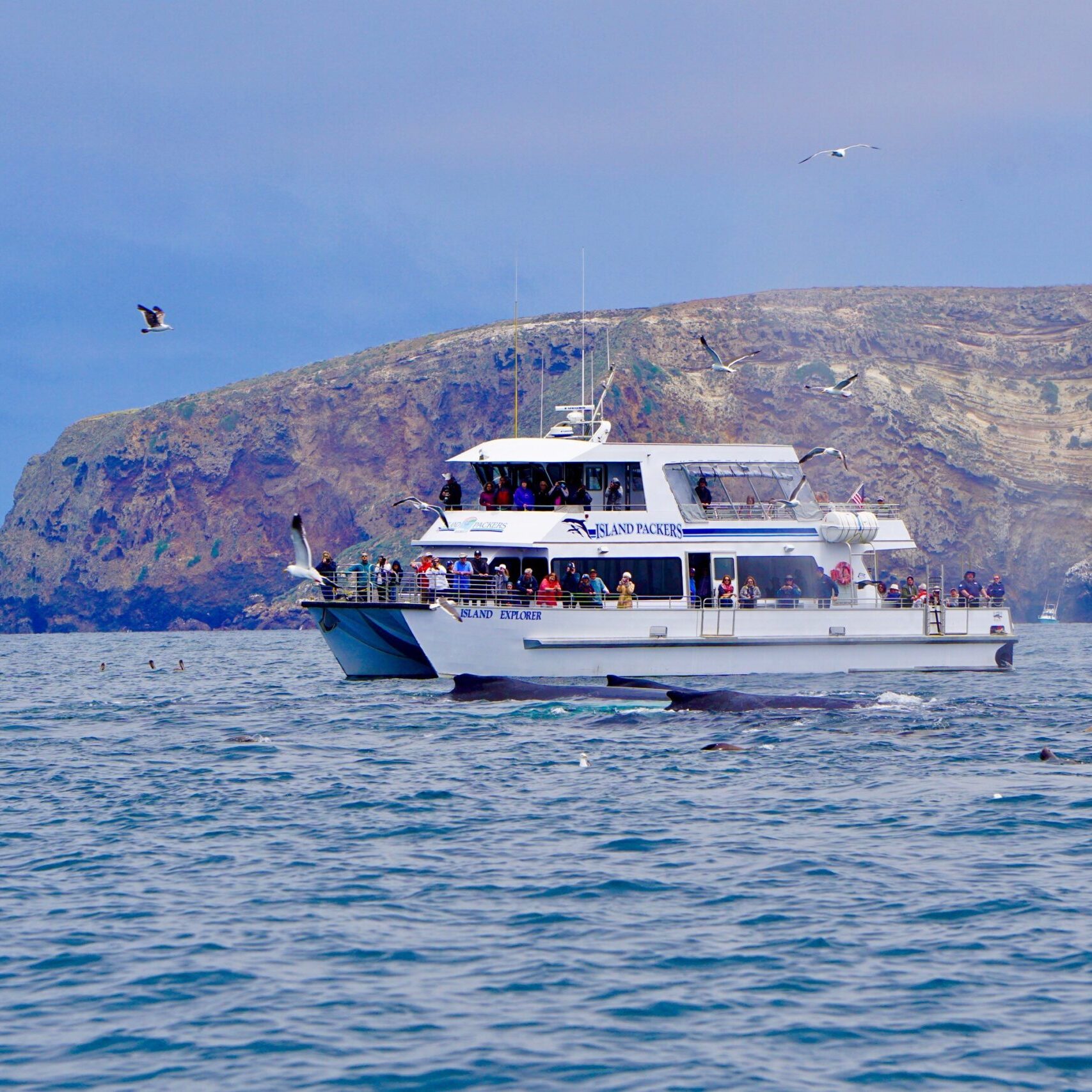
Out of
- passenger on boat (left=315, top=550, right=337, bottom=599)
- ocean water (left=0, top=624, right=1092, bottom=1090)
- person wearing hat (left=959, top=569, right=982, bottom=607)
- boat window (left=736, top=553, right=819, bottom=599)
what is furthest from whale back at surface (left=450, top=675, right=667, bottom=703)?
person wearing hat (left=959, top=569, right=982, bottom=607)

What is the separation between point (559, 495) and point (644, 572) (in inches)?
112

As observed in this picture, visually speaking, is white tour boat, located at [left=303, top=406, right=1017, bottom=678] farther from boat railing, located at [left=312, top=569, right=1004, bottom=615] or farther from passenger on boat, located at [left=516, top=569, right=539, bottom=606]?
passenger on boat, located at [left=516, top=569, right=539, bottom=606]

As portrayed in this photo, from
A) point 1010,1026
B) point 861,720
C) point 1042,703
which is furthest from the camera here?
point 1042,703

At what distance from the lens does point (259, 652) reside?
70312mm

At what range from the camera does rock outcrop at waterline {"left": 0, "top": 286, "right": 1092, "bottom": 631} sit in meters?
136

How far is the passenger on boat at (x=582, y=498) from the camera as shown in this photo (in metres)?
37.4

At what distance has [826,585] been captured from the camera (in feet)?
128

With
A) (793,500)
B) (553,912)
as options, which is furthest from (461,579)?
(553,912)

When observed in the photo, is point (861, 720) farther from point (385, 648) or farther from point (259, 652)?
point (259, 652)

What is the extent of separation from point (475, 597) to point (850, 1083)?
1009 inches

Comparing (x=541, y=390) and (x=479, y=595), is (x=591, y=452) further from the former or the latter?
(x=541, y=390)

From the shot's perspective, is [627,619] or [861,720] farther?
[627,619]

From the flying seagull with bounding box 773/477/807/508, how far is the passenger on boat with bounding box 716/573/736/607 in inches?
125

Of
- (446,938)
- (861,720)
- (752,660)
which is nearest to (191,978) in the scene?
(446,938)
